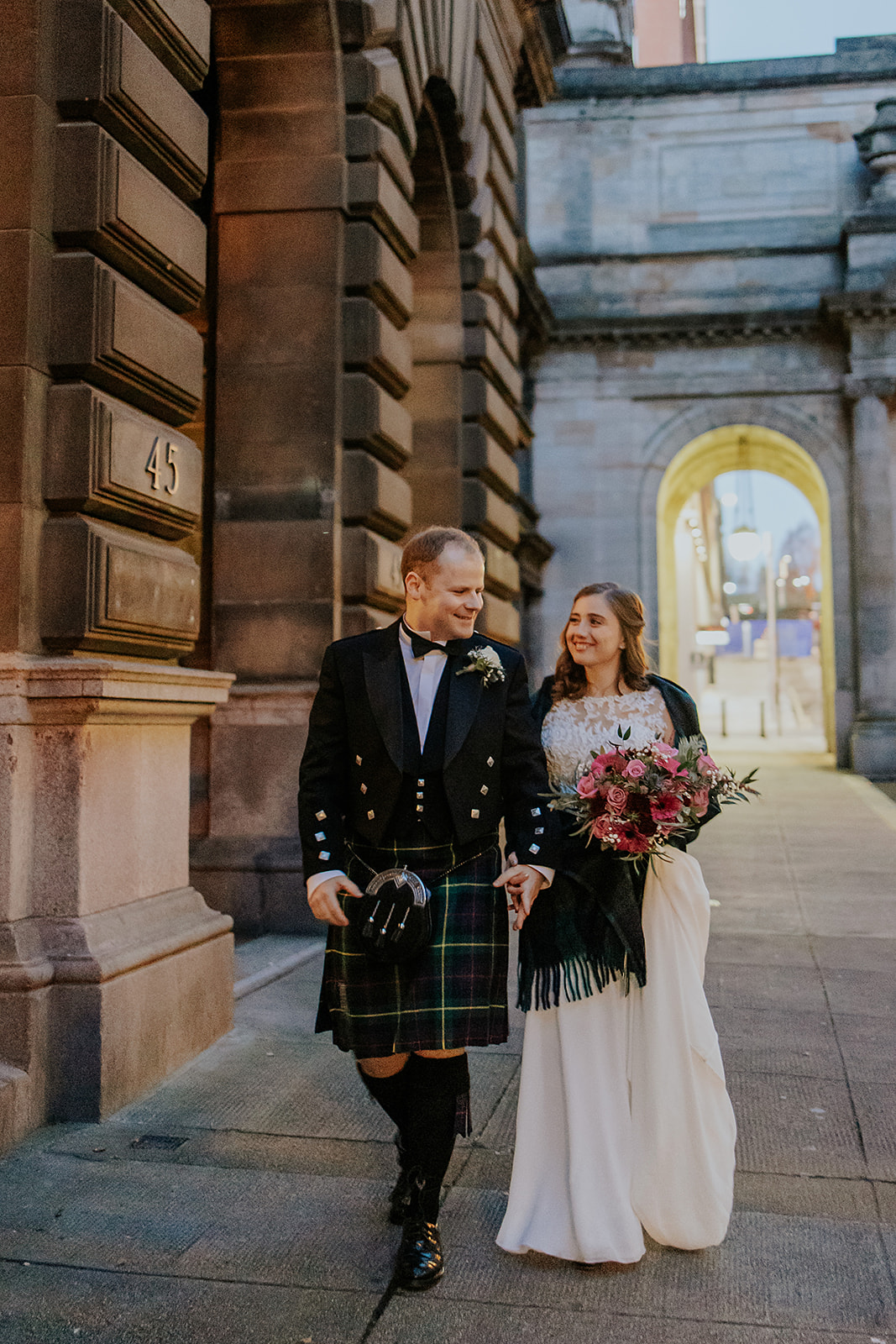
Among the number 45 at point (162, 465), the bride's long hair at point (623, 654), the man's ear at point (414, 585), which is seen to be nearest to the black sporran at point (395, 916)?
the man's ear at point (414, 585)

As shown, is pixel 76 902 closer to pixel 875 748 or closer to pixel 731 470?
pixel 875 748

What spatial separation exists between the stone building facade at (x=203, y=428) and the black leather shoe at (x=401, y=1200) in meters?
1.37

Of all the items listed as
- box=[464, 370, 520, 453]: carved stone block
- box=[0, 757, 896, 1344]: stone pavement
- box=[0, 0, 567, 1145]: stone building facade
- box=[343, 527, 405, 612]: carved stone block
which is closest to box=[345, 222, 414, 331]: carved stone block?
box=[0, 0, 567, 1145]: stone building facade

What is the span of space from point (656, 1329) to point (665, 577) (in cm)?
2374

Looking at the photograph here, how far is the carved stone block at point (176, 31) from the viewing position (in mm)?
5082

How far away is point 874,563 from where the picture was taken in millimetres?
22672

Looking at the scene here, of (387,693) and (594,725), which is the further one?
(594,725)

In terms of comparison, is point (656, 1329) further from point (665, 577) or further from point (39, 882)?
point (665, 577)

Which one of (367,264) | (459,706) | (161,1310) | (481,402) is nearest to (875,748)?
(481,402)

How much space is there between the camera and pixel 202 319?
27.9ft

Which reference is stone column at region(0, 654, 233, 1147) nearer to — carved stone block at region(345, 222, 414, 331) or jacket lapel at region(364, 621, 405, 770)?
jacket lapel at region(364, 621, 405, 770)

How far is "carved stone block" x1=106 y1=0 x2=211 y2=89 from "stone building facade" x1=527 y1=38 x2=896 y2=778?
17.7m

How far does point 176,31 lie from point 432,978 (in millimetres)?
4275

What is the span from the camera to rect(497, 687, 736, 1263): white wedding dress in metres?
3.41
